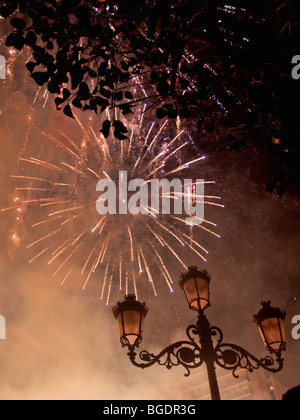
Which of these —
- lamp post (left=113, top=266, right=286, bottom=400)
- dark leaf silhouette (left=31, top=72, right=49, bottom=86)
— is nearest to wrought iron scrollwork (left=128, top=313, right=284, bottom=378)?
lamp post (left=113, top=266, right=286, bottom=400)

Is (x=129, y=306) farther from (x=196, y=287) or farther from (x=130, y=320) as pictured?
(x=196, y=287)

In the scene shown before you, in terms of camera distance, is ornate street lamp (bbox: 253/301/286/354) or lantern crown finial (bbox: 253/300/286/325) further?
lantern crown finial (bbox: 253/300/286/325)

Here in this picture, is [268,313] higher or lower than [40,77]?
lower

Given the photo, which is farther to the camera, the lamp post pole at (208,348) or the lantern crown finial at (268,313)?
the lantern crown finial at (268,313)

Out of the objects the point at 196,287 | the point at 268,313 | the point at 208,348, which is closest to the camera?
the point at 208,348

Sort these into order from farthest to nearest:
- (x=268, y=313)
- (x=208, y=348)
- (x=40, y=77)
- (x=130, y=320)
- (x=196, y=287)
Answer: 1. (x=196, y=287)
2. (x=268, y=313)
3. (x=130, y=320)
4. (x=208, y=348)
5. (x=40, y=77)

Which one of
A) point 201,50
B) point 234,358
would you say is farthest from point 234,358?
point 201,50

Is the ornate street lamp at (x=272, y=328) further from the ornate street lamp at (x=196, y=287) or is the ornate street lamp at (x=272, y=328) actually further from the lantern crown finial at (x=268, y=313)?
the ornate street lamp at (x=196, y=287)

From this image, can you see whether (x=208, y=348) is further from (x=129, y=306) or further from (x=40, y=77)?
(x=40, y=77)

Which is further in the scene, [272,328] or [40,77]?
[272,328]

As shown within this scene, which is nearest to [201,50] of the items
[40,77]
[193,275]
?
[40,77]

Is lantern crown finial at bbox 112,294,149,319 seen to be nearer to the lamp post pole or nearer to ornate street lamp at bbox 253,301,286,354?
the lamp post pole

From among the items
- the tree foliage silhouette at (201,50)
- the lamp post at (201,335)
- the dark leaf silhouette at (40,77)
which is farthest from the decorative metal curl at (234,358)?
the dark leaf silhouette at (40,77)
